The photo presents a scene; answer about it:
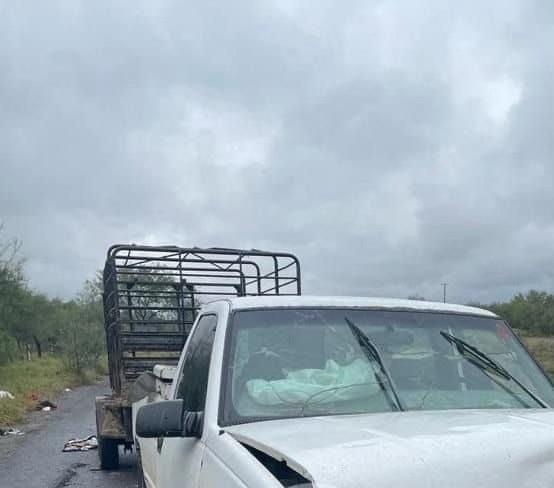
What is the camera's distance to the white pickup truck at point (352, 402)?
246 centimetres

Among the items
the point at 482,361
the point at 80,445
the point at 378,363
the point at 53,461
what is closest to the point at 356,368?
the point at 378,363

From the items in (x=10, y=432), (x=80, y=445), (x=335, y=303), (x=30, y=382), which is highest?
(x=30, y=382)

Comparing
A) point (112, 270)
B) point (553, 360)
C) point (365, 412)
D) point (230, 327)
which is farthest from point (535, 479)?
point (553, 360)

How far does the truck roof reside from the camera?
405 cm

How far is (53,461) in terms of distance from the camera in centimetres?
1180

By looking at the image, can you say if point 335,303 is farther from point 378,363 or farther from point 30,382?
point 30,382

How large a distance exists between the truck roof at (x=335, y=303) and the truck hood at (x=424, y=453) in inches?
44.1

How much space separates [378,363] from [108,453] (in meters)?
7.74

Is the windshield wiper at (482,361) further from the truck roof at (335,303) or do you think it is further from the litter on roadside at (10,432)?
the litter on roadside at (10,432)

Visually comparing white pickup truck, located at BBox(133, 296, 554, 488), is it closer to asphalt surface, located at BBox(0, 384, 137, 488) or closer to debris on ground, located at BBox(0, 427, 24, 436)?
asphalt surface, located at BBox(0, 384, 137, 488)

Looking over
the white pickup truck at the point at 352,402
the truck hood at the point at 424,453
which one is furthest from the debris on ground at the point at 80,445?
the truck hood at the point at 424,453

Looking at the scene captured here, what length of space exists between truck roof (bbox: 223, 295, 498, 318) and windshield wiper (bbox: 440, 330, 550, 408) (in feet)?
0.73

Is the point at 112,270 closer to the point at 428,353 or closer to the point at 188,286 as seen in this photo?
the point at 188,286

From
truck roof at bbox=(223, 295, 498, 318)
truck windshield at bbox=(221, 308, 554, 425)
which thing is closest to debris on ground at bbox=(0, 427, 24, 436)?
truck roof at bbox=(223, 295, 498, 318)
